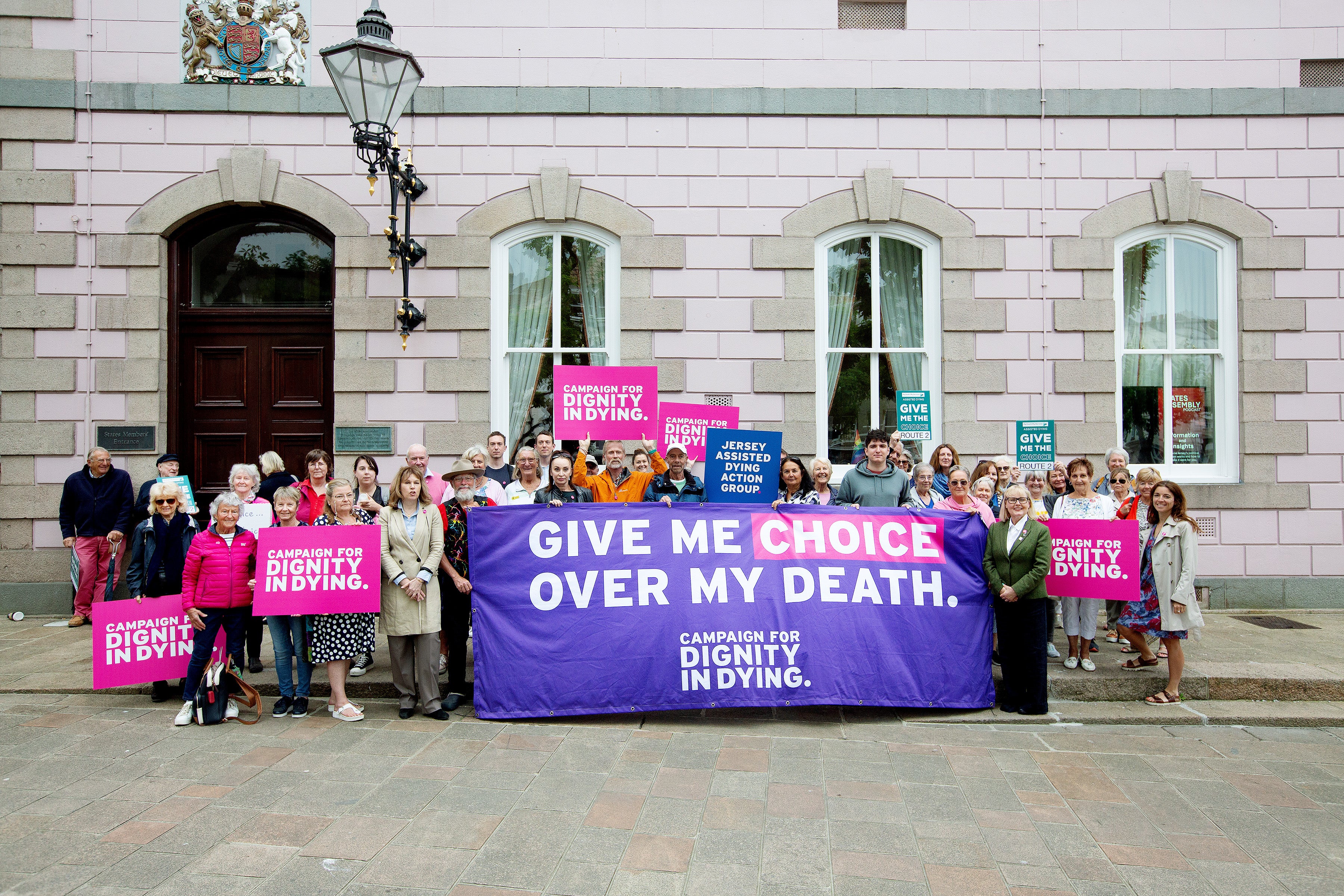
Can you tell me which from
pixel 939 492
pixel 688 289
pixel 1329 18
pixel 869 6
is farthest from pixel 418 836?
pixel 1329 18

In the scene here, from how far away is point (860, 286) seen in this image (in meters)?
9.27

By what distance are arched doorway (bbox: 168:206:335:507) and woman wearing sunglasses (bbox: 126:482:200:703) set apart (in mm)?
2657

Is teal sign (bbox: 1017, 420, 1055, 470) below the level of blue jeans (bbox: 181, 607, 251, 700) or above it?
above

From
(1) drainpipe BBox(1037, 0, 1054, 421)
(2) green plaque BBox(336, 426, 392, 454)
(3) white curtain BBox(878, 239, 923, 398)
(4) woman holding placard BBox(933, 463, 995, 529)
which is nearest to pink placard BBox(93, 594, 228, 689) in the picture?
(2) green plaque BBox(336, 426, 392, 454)

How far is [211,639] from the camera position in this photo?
5.63m

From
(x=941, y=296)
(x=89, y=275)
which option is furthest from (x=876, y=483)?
(x=89, y=275)

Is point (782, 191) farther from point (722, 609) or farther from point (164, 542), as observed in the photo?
point (164, 542)

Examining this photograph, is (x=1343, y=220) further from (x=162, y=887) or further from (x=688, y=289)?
(x=162, y=887)

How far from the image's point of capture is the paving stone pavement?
140 inches

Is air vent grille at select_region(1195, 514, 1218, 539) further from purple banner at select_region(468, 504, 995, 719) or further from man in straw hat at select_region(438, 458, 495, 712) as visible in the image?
man in straw hat at select_region(438, 458, 495, 712)

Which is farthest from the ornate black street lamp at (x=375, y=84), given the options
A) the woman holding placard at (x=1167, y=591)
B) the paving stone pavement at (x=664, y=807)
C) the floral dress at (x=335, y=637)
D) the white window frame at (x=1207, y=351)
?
the white window frame at (x=1207, y=351)

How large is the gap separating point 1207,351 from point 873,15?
17.9ft

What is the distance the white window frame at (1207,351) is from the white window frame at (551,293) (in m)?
5.70

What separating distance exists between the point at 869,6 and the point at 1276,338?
5.91 metres
